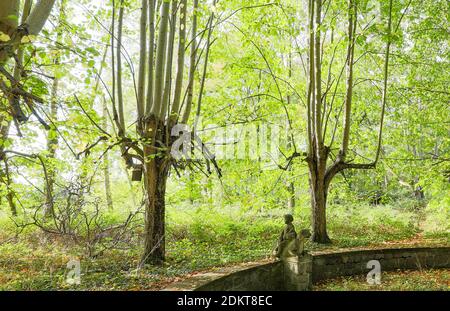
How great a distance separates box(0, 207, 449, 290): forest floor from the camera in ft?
20.0

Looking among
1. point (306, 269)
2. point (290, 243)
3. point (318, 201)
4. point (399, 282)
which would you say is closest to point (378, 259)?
point (399, 282)

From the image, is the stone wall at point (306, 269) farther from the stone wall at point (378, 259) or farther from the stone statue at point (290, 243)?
the stone statue at point (290, 243)

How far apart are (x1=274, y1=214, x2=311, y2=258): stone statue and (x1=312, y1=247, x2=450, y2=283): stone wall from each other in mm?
1196

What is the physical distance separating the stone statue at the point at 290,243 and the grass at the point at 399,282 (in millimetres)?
1086

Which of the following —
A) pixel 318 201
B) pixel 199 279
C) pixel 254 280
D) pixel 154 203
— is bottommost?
pixel 254 280

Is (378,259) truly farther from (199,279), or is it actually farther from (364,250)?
(199,279)

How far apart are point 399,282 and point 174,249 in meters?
5.23

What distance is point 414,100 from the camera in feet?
42.2

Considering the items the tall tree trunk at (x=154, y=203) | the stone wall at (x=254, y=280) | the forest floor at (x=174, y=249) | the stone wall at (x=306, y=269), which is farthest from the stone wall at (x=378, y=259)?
the tall tree trunk at (x=154, y=203)

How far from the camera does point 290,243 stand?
22.6 ft

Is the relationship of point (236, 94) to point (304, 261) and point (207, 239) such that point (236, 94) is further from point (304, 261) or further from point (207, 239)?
point (304, 261)

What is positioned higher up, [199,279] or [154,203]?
[154,203]

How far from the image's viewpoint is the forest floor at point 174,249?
6.09 m

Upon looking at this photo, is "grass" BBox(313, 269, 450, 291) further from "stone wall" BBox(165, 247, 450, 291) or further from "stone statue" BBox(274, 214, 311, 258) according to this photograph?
"stone statue" BBox(274, 214, 311, 258)
